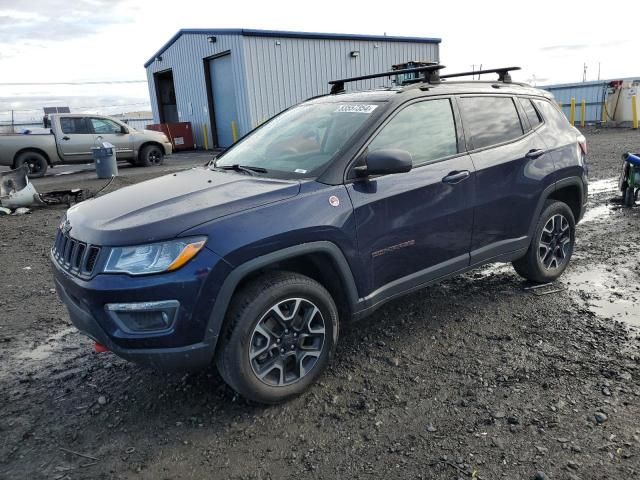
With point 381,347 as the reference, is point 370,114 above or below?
above

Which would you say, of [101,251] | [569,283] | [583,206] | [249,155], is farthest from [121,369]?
[583,206]

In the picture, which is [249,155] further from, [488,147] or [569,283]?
[569,283]

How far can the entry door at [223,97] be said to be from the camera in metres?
20.4

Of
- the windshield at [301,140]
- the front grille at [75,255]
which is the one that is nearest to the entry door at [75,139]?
the windshield at [301,140]

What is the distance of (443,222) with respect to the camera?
3676 millimetres

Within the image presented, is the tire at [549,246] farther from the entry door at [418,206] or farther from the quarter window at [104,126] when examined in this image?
the quarter window at [104,126]

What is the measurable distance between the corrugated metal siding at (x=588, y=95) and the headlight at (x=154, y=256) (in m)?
25.5

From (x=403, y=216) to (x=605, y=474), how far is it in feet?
5.84

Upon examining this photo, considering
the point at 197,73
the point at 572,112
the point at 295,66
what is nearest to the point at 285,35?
the point at 295,66

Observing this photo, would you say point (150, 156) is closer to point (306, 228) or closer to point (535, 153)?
point (535, 153)

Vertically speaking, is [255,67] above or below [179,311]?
above

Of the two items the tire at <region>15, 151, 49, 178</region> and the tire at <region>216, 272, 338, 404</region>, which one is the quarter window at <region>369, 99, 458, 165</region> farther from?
the tire at <region>15, 151, 49, 178</region>

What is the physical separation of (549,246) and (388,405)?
8.25 ft

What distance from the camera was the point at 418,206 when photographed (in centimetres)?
351
